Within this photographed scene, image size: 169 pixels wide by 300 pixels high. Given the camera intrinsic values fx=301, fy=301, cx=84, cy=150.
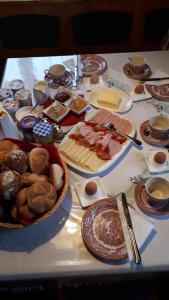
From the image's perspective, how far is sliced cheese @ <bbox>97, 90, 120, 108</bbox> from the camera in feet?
4.87

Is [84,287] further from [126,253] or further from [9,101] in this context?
[9,101]

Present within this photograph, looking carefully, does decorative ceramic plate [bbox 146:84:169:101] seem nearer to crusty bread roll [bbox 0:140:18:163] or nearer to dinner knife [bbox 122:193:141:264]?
dinner knife [bbox 122:193:141:264]

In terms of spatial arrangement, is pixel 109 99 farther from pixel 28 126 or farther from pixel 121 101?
pixel 28 126

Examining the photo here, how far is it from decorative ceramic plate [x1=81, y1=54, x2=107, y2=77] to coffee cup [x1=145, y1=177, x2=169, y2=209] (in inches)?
30.5

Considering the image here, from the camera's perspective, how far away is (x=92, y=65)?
1.70 m

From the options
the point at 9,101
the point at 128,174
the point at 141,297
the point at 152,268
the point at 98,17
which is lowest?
the point at 141,297

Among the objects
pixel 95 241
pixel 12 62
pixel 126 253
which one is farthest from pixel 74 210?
pixel 12 62

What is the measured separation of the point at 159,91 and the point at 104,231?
0.82 metres

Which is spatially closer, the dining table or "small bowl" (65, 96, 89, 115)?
the dining table

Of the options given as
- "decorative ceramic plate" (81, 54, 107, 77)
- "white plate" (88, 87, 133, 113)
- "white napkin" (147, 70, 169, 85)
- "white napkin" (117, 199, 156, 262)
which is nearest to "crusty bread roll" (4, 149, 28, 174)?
"white napkin" (117, 199, 156, 262)

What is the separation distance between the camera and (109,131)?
4.46ft

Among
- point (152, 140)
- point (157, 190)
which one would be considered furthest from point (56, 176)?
point (152, 140)

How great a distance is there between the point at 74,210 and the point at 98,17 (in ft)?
5.31

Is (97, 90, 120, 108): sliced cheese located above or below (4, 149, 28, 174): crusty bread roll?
above
